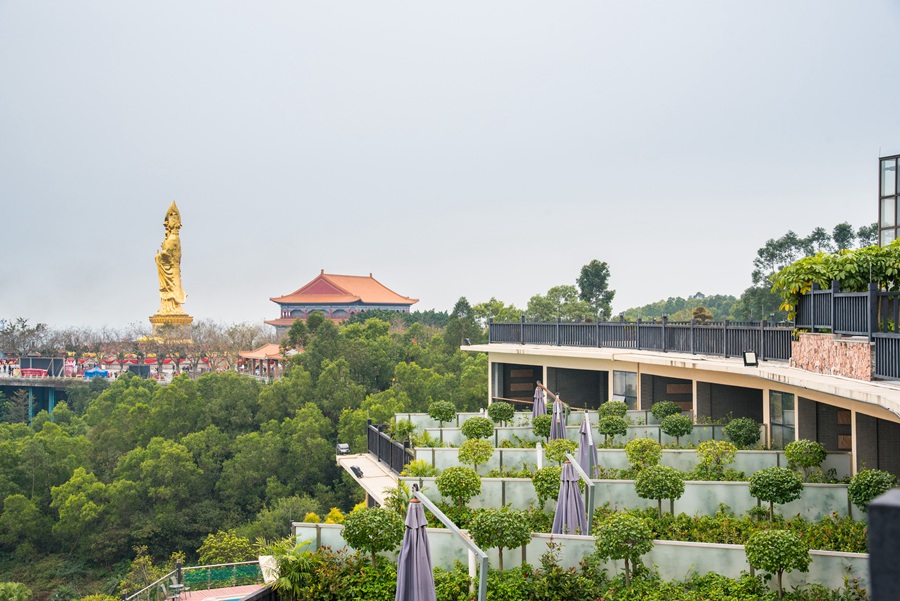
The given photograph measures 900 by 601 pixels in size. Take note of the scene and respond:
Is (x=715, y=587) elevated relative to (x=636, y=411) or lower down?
lower down

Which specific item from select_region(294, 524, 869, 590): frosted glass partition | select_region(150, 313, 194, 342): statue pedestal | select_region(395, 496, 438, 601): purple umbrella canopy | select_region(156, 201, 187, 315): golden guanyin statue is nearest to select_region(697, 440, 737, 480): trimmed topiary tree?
select_region(294, 524, 869, 590): frosted glass partition

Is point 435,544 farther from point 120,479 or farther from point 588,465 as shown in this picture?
point 120,479

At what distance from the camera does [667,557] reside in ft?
33.9

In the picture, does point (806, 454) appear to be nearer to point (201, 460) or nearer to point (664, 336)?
point (664, 336)

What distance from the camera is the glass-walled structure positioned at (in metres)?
22.9

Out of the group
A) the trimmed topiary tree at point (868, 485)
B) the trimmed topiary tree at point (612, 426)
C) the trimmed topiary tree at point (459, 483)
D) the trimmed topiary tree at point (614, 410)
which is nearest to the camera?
the trimmed topiary tree at point (868, 485)

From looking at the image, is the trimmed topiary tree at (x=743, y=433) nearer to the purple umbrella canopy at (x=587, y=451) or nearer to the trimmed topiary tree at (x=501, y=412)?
the purple umbrella canopy at (x=587, y=451)

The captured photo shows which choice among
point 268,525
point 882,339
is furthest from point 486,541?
point 268,525

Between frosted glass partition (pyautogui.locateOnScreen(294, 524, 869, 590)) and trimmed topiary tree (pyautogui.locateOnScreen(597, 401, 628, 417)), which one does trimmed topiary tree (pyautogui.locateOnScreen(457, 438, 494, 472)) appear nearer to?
frosted glass partition (pyautogui.locateOnScreen(294, 524, 869, 590))

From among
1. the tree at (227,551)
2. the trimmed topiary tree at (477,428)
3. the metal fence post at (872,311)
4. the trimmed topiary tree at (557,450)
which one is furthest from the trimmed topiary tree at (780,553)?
the tree at (227,551)

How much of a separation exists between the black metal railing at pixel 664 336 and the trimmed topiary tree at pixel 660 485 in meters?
4.84

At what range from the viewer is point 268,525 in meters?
33.2

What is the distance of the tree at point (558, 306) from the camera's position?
150 feet

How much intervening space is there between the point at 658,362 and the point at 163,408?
98.0 feet
